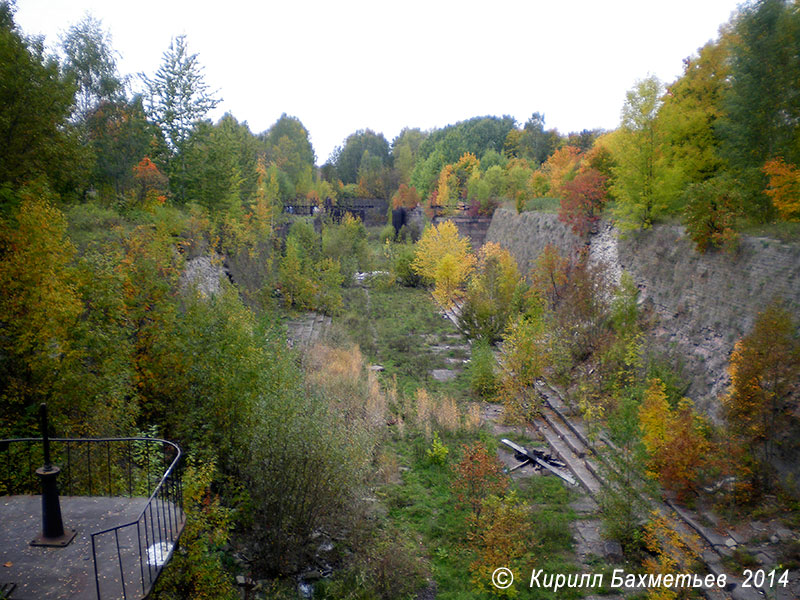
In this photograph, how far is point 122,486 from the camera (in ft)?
21.1

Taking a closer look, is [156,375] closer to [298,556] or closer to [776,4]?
[298,556]

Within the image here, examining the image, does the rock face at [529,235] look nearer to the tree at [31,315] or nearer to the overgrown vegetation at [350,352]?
the overgrown vegetation at [350,352]

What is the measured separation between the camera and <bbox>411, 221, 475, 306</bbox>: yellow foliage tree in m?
26.4

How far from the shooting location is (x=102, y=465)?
666cm

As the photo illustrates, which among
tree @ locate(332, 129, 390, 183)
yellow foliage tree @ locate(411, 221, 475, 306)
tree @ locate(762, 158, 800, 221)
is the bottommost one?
yellow foliage tree @ locate(411, 221, 475, 306)

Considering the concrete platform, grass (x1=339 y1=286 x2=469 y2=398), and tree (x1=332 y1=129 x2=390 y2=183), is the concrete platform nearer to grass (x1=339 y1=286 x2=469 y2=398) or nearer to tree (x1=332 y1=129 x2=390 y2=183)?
grass (x1=339 y1=286 x2=469 y2=398)

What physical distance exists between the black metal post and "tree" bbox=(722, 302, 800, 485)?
10.6 metres

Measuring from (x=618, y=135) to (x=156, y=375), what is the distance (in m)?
16.9

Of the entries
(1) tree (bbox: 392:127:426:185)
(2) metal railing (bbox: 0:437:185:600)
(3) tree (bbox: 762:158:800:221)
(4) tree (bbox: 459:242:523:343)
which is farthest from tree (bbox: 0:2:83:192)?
(1) tree (bbox: 392:127:426:185)

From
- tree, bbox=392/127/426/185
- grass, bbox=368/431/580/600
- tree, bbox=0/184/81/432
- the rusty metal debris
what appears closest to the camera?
tree, bbox=0/184/81/432


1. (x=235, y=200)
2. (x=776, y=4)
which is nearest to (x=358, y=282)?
(x=235, y=200)

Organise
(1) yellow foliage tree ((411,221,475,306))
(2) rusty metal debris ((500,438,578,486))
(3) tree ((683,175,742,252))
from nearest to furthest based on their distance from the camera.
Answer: (2) rusty metal debris ((500,438,578,486)) → (3) tree ((683,175,742,252)) → (1) yellow foliage tree ((411,221,475,306))

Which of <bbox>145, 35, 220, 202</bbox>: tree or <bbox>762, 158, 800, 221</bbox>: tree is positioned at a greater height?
<bbox>145, 35, 220, 202</bbox>: tree

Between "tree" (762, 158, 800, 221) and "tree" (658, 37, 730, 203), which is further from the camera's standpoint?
"tree" (658, 37, 730, 203)
